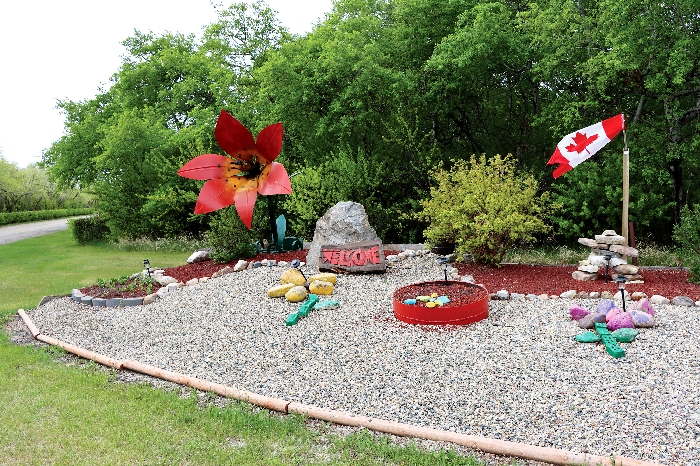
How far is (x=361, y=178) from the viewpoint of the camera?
11.6 m

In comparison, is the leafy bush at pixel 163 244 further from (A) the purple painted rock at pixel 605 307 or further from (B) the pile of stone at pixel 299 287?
(A) the purple painted rock at pixel 605 307

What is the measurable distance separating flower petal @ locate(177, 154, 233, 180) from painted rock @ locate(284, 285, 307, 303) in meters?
2.36

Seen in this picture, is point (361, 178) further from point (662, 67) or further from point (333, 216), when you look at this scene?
point (662, 67)

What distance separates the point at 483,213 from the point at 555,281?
1412 millimetres

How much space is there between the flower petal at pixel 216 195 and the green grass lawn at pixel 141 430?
302cm

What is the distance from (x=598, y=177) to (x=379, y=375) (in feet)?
26.8

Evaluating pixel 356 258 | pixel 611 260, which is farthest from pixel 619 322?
pixel 356 258

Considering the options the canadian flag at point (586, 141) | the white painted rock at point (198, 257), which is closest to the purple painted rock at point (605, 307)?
the canadian flag at point (586, 141)

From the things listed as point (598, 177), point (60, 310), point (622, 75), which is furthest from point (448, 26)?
point (60, 310)

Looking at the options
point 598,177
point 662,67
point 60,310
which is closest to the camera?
point 60,310

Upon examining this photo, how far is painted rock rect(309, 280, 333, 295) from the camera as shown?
6.66 metres

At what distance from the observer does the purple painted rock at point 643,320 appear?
4.88 m

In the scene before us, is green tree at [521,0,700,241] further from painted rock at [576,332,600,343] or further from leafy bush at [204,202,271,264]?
leafy bush at [204,202,271,264]

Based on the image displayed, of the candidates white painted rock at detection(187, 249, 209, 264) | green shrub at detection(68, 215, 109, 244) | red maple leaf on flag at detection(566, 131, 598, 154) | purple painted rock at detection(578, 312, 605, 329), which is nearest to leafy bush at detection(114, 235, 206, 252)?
green shrub at detection(68, 215, 109, 244)
